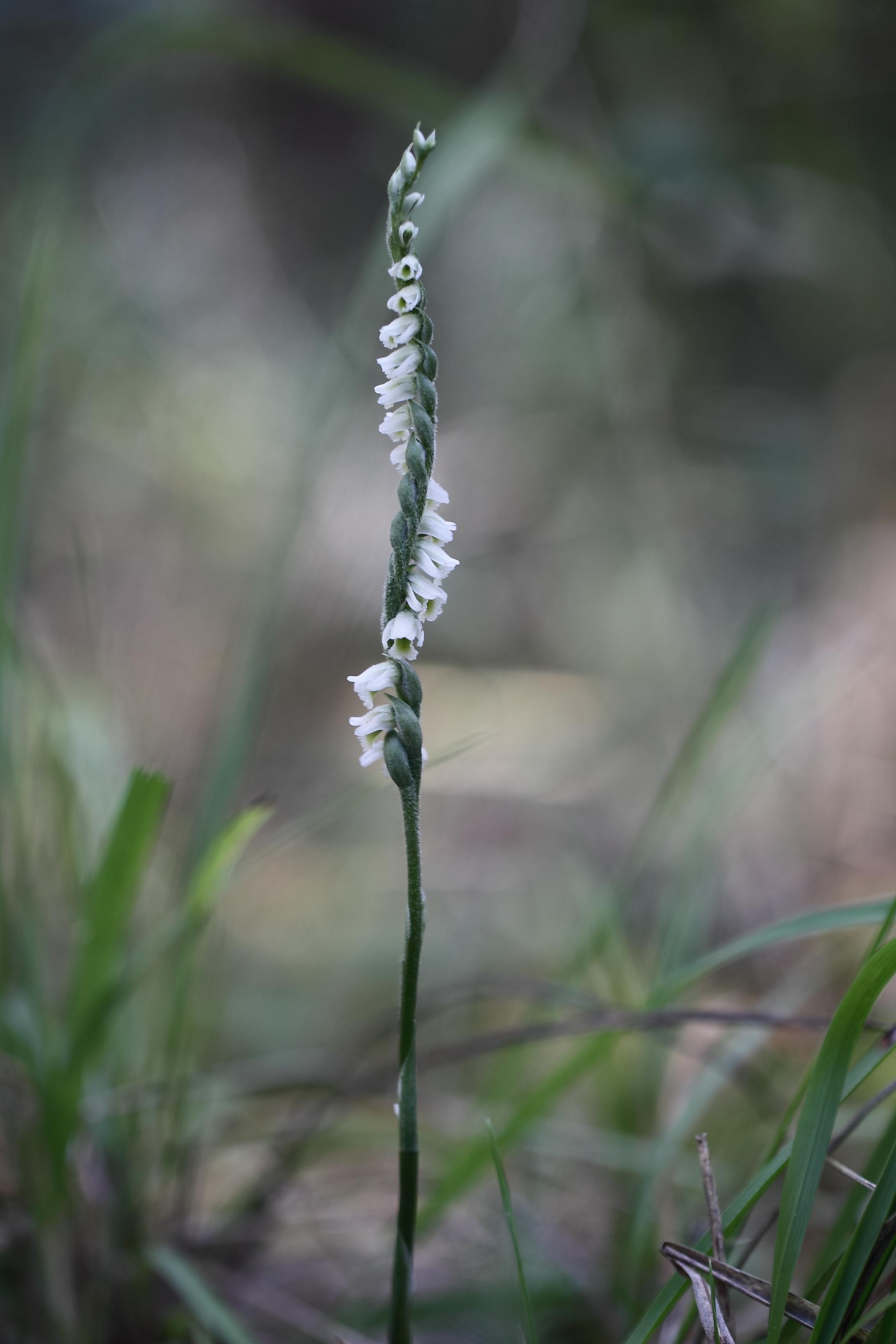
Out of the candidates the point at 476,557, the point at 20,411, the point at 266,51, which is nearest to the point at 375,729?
the point at 20,411

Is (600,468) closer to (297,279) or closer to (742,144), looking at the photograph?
(742,144)

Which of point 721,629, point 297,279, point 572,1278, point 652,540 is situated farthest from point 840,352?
point 572,1278

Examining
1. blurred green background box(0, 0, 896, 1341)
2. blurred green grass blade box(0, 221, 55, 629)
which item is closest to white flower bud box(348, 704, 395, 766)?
blurred green background box(0, 0, 896, 1341)

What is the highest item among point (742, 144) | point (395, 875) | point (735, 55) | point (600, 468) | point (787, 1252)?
point (735, 55)

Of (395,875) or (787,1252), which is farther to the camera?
(395,875)

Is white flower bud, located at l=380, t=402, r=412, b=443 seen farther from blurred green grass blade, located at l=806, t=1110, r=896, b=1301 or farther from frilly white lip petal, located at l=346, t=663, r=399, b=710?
blurred green grass blade, located at l=806, t=1110, r=896, b=1301

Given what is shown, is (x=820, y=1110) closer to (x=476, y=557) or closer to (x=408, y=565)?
(x=408, y=565)

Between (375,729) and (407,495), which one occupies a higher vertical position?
(407,495)
